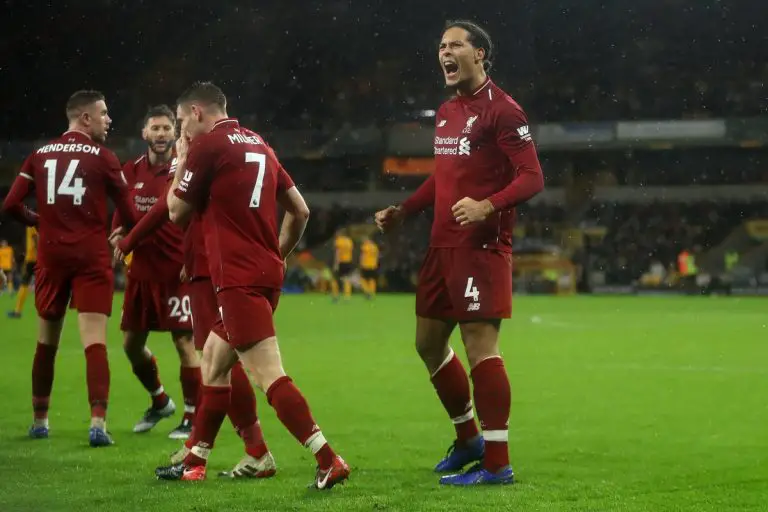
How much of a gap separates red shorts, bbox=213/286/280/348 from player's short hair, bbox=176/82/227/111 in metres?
0.87

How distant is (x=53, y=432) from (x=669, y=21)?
32.8 metres

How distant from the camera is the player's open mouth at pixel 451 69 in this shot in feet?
17.5

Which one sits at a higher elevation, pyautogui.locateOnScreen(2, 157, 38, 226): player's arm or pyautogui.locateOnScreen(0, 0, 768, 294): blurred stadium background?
pyautogui.locateOnScreen(0, 0, 768, 294): blurred stadium background

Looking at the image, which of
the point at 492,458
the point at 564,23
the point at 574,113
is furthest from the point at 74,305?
the point at 574,113

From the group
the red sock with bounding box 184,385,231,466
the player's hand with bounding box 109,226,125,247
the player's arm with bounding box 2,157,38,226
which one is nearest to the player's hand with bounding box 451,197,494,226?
the red sock with bounding box 184,385,231,466

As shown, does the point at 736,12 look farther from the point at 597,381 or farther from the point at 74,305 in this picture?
the point at 74,305

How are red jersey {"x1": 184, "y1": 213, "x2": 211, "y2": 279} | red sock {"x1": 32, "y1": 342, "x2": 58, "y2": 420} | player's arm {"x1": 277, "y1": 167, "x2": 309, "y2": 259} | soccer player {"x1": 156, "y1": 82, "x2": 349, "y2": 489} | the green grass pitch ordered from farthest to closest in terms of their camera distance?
red sock {"x1": 32, "y1": 342, "x2": 58, "y2": 420} → red jersey {"x1": 184, "y1": 213, "x2": 211, "y2": 279} → player's arm {"x1": 277, "y1": 167, "x2": 309, "y2": 259} → soccer player {"x1": 156, "y1": 82, "x2": 349, "y2": 489} → the green grass pitch

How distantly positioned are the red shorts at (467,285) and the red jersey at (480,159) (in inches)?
2.2

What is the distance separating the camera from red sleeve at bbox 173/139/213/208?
199 inches

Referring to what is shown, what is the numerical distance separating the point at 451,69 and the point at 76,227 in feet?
8.81

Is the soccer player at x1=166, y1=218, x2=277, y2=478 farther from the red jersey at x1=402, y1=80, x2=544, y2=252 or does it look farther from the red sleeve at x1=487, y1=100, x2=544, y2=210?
the red sleeve at x1=487, y1=100, x2=544, y2=210

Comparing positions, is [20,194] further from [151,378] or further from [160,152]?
[151,378]

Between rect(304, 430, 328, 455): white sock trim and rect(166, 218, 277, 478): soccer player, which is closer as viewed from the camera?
rect(304, 430, 328, 455): white sock trim

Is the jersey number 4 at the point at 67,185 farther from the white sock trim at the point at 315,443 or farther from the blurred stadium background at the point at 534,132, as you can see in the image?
the blurred stadium background at the point at 534,132
